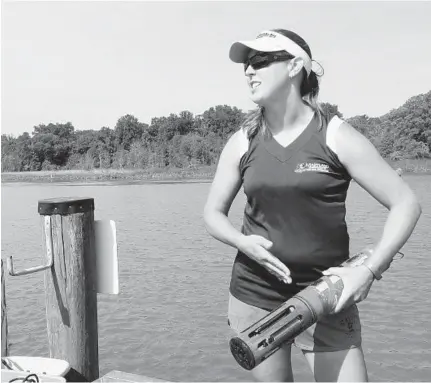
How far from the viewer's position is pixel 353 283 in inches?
91.8

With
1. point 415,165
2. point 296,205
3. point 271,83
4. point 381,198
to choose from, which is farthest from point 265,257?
point 415,165

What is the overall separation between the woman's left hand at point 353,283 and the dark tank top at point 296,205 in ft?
0.56

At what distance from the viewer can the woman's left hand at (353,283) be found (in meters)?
2.33

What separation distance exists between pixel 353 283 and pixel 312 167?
479mm

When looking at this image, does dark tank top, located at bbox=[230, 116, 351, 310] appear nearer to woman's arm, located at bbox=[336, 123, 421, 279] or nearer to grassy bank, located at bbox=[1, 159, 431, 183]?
woman's arm, located at bbox=[336, 123, 421, 279]

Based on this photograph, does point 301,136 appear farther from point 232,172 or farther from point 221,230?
point 221,230

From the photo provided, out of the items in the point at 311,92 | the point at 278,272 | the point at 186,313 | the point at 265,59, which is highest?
the point at 265,59

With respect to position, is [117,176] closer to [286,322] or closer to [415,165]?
[415,165]

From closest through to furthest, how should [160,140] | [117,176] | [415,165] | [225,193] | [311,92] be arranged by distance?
[311,92], [225,193], [415,165], [117,176], [160,140]

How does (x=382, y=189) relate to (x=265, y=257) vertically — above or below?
above

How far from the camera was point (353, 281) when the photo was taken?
2.33m

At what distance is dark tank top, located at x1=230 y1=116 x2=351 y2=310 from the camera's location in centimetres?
243

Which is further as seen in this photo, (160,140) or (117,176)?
(160,140)

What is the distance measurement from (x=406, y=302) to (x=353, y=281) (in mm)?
9045
